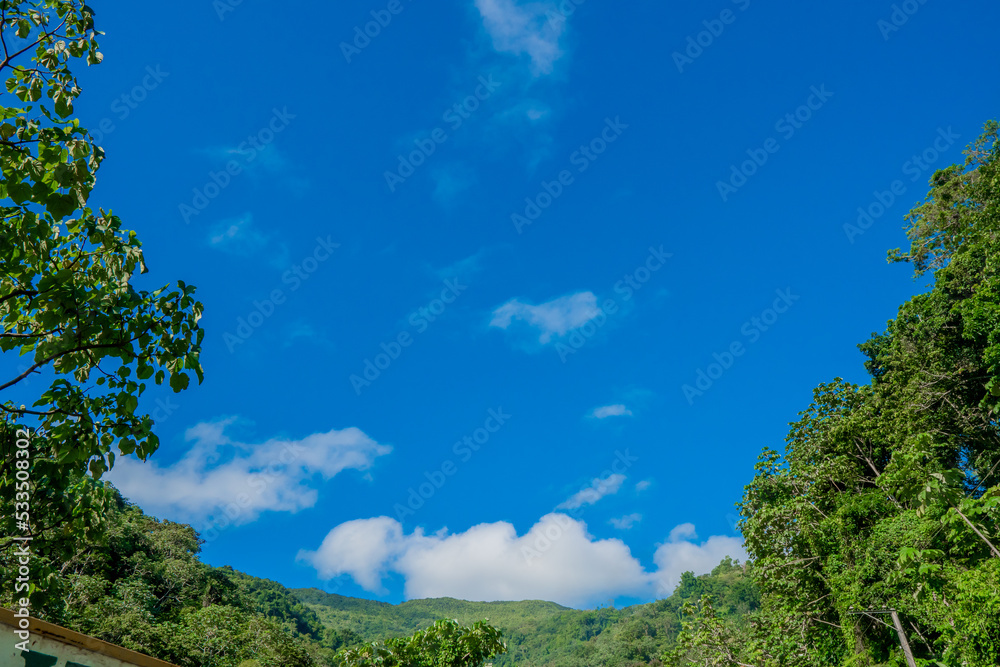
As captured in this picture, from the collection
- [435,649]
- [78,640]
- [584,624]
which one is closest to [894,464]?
[435,649]

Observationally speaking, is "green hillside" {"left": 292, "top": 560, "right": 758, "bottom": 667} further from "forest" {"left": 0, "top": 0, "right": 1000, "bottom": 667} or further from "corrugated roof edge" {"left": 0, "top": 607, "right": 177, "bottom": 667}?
"corrugated roof edge" {"left": 0, "top": 607, "right": 177, "bottom": 667}

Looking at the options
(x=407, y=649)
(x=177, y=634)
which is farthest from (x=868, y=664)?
(x=177, y=634)

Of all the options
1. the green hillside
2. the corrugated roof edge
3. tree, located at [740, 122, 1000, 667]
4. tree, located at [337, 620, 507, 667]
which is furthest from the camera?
the green hillside

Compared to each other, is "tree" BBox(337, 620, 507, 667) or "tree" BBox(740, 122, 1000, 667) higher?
"tree" BBox(740, 122, 1000, 667)

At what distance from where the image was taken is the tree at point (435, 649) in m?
8.83

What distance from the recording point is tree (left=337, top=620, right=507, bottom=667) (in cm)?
883

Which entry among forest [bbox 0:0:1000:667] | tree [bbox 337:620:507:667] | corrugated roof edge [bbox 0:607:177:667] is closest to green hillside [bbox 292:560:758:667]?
forest [bbox 0:0:1000:667]

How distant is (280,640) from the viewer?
3891 centimetres

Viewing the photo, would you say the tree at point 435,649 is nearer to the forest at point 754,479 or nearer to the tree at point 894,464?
the forest at point 754,479

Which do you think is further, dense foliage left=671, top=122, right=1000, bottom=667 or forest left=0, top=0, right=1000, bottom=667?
dense foliage left=671, top=122, right=1000, bottom=667

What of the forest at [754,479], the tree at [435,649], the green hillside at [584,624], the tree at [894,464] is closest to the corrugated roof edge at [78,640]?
the forest at [754,479]

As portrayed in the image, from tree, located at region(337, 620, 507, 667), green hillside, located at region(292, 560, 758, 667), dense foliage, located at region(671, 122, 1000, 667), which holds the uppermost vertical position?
green hillside, located at region(292, 560, 758, 667)

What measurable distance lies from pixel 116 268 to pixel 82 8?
2.20 meters

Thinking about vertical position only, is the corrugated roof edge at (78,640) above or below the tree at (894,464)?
below
